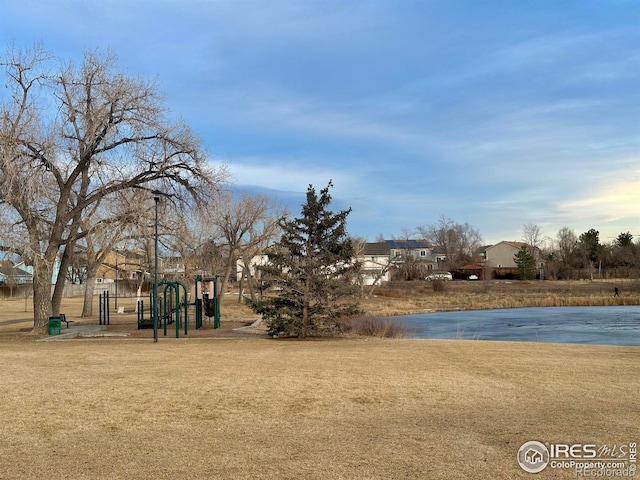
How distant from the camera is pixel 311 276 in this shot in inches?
821

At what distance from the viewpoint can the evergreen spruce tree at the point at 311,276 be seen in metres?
20.8

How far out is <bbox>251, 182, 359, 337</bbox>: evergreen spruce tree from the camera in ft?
68.3

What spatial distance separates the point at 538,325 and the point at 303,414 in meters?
26.2

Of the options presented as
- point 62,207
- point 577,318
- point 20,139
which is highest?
point 20,139

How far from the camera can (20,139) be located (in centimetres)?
2042

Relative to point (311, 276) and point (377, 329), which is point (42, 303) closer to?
point (311, 276)

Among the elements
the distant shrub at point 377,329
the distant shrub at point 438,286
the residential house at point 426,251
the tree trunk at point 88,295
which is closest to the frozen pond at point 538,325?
the distant shrub at point 377,329

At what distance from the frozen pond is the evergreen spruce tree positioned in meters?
7.03

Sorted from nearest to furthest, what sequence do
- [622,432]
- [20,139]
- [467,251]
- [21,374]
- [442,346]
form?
[622,432]
[21,374]
[442,346]
[20,139]
[467,251]

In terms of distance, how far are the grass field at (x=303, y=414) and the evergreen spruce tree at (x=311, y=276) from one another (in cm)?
606

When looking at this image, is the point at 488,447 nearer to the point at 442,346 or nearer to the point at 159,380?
the point at 159,380

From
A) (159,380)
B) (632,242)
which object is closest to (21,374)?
(159,380)

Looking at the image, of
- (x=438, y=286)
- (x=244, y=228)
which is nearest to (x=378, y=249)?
(x=438, y=286)

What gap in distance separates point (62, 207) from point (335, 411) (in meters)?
17.0
